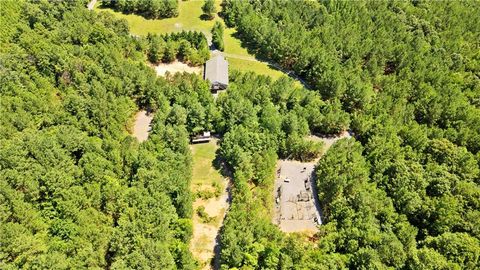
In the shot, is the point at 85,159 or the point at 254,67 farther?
the point at 254,67

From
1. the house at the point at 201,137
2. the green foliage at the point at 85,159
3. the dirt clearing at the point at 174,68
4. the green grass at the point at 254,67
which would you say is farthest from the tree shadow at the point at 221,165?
the green grass at the point at 254,67

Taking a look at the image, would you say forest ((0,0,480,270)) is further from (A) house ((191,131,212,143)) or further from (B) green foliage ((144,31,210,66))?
(A) house ((191,131,212,143))

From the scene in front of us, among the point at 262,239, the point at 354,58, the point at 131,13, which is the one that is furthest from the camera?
the point at 131,13

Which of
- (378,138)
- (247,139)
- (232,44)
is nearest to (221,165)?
(247,139)

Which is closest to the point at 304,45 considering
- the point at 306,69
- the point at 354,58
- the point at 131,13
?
the point at 306,69

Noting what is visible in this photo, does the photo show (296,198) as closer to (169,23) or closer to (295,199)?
(295,199)

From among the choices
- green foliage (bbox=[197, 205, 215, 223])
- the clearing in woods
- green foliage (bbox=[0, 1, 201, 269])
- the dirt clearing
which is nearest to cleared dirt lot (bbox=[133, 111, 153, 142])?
green foliage (bbox=[0, 1, 201, 269])

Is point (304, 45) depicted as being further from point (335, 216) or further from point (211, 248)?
point (211, 248)
